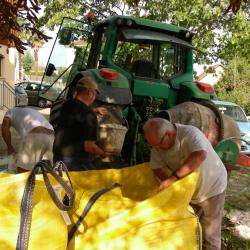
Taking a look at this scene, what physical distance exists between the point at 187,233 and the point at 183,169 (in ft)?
2.22

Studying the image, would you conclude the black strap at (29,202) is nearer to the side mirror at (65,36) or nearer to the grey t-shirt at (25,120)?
the grey t-shirt at (25,120)

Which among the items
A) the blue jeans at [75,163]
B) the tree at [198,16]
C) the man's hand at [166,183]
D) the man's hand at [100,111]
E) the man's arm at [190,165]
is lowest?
the blue jeans at [75,163]

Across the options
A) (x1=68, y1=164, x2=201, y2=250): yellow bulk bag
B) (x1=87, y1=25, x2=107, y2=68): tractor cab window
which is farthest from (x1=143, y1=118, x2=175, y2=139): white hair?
(x1=87, y1=25, x2=107, y2=68): tractor cab window

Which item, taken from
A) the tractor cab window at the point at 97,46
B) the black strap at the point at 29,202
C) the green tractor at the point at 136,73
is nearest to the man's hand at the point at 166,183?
the black strap at the point at 29,202

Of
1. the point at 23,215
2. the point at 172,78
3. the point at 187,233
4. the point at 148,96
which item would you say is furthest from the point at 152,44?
the point at 23,215

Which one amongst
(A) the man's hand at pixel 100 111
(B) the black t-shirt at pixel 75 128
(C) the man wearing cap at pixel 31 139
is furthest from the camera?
(A) the man's hand at pixel 100 111

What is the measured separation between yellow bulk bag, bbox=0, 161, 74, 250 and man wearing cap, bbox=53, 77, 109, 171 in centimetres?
169

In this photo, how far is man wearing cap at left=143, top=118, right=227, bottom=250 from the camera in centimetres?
332

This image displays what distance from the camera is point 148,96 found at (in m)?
5.91

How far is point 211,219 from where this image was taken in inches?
141

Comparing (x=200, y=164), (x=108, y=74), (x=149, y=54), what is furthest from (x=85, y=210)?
(x=149, y=54)

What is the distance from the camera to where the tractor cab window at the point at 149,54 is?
5.89 meters

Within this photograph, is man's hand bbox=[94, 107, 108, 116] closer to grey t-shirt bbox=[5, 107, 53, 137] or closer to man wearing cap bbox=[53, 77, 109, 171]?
grey t-shirt bbox=[5, 107, 53, 137]

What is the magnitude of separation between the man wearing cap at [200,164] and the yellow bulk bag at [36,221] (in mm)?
1339
